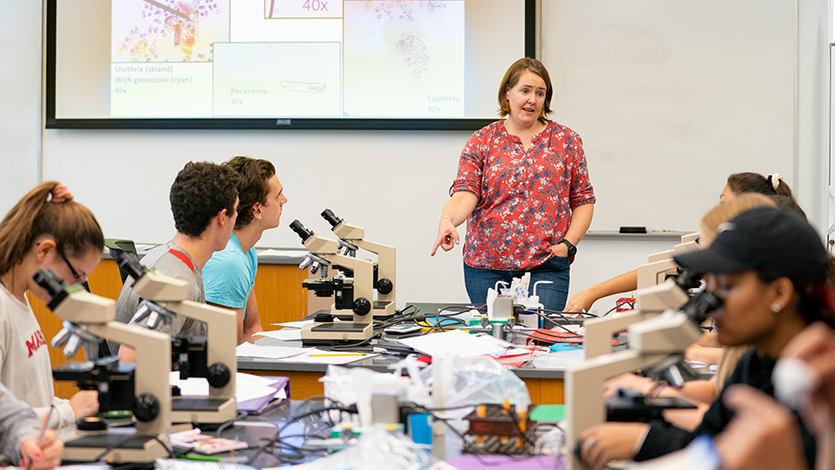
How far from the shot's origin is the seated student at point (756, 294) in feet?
3.36

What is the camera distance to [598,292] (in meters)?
3.00

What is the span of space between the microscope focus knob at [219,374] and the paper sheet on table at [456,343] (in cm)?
73

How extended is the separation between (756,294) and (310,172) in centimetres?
373

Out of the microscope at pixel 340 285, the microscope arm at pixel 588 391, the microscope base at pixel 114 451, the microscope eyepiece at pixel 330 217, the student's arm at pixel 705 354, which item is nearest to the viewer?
the microscope arm at pixel 588 391

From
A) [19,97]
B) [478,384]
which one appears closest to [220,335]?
[478,384]

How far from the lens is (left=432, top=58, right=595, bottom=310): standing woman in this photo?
10.2ft

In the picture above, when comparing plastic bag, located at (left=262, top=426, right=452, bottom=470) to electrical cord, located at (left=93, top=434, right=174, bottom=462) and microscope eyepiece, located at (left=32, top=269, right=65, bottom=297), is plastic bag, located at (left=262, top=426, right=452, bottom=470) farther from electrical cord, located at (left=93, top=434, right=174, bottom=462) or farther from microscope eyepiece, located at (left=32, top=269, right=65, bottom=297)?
microscope eyepiece, located at (left=32, top=269, right=65, bottom=297)

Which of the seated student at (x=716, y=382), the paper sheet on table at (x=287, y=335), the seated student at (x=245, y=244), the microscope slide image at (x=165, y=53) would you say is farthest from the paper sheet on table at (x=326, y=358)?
the microscope slide image at (x=165, y=53)

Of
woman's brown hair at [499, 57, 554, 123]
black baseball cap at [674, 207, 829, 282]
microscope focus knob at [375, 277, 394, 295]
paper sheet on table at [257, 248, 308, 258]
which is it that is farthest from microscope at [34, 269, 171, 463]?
paper sheet on table at [257, 248, 308, 258]

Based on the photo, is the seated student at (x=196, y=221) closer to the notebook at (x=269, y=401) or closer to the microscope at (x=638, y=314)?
the notebook at (x=269, y=401)

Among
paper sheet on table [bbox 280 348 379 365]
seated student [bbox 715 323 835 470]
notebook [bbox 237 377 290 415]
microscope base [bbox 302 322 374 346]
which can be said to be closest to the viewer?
seated student [bbox 715 323 835 470]

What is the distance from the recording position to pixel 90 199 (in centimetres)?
473

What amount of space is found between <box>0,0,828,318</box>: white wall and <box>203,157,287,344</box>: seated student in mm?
1480

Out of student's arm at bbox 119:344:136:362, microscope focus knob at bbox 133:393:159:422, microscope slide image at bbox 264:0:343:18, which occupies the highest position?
microscope slide image at bbox 264:0:343:18
